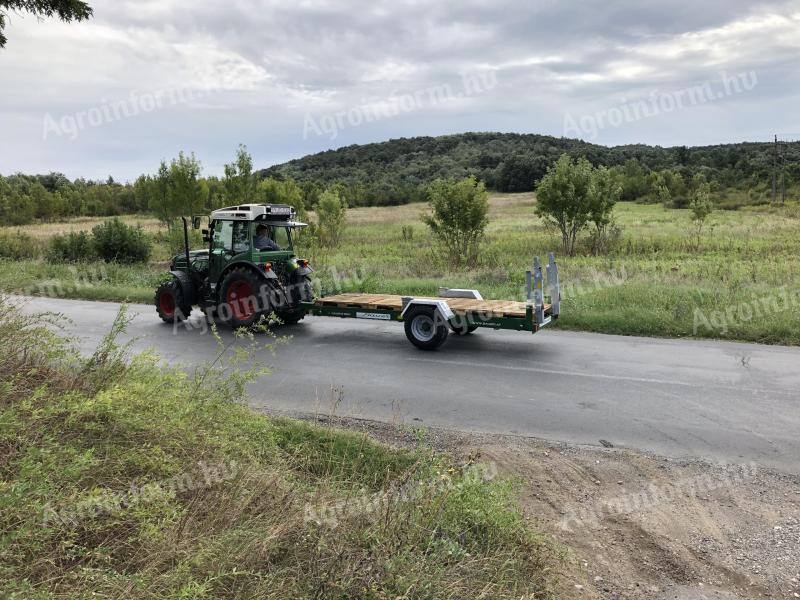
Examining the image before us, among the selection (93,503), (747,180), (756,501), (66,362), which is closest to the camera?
(93,503)

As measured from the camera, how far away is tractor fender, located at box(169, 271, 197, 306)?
12.4 m

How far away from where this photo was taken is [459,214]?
71.3ft

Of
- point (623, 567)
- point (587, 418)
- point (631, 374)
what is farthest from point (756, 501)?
point (631, 374)

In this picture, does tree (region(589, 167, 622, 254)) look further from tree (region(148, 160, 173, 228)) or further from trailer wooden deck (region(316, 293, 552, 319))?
tree (region(148, 160, 173, 228))

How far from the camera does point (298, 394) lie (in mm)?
7875

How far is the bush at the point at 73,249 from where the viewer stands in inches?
984

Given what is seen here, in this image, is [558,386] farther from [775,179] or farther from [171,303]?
[775,179]

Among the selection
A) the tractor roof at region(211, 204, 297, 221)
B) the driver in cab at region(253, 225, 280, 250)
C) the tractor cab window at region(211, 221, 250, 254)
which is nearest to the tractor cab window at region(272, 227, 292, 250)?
the driver in cab at region(253, 225, 280, 250)

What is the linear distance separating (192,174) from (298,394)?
25.0 metres

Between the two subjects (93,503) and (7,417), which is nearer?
(93,503)

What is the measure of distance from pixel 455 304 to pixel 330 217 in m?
24.5

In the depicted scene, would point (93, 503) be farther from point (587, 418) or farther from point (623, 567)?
point (587, 418)

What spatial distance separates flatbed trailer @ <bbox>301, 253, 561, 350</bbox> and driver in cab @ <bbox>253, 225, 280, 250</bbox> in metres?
1.86

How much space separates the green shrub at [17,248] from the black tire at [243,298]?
62.8 feet
